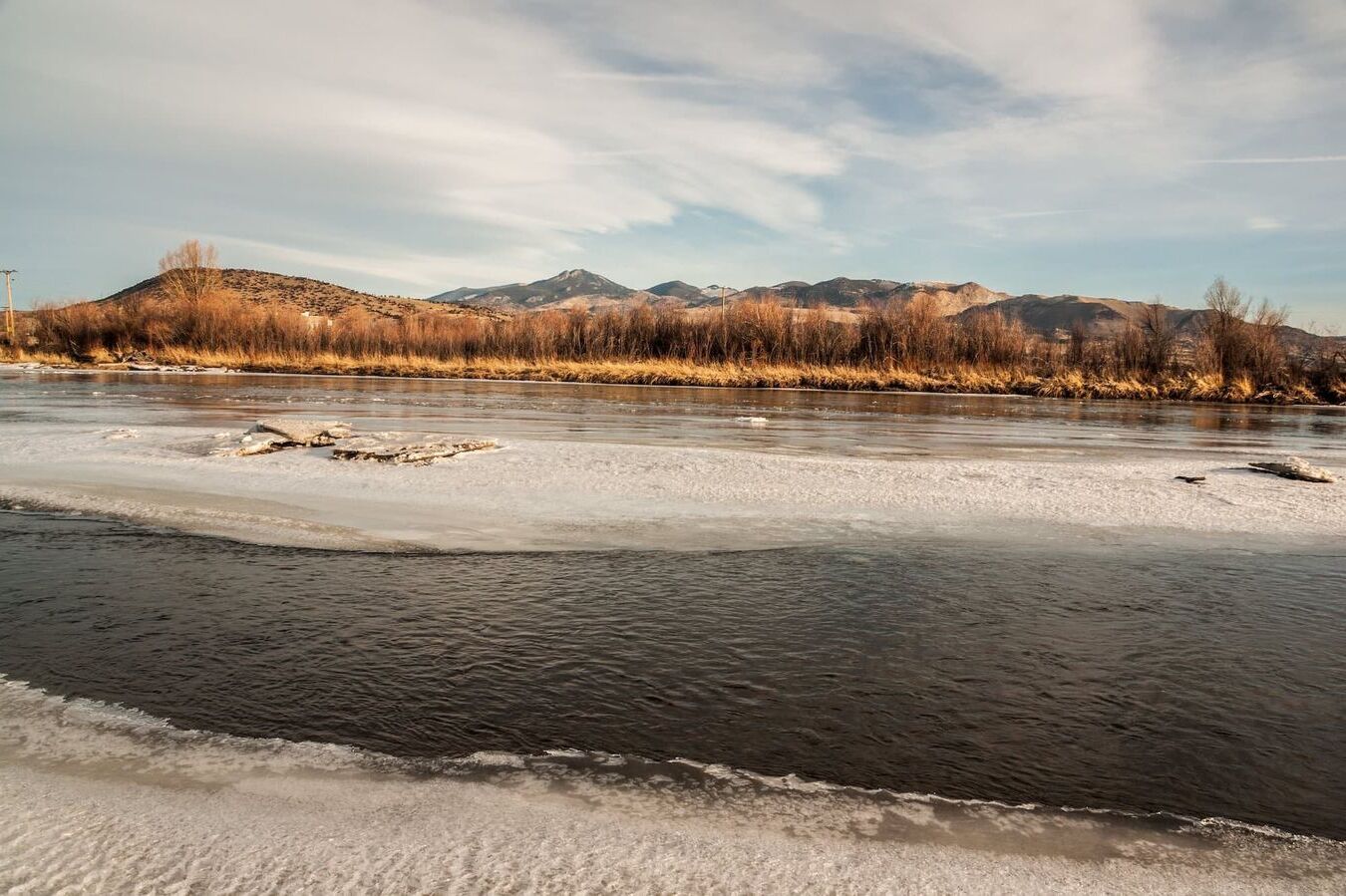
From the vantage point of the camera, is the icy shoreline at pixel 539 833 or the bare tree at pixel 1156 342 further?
the bare tree at pixel 1156 342

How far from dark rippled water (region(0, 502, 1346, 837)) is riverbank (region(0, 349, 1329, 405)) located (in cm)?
3072

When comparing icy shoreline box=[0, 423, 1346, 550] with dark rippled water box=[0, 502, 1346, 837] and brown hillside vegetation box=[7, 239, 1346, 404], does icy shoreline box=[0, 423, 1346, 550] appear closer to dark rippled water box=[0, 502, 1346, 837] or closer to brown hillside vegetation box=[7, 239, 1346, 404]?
dark rippled water box=[0, 502, 1346, 837]

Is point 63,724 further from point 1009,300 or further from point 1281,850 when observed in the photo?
point 1009,300

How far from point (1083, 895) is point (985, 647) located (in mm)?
2168

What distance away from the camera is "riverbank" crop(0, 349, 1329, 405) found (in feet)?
111

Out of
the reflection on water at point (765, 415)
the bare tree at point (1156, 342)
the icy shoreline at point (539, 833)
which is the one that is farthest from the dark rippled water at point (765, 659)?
the bare tree at point (1156, 342)

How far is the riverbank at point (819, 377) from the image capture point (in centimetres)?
3384

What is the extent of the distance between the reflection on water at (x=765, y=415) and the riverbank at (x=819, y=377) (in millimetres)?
3945

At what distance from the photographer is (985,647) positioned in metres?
4.66

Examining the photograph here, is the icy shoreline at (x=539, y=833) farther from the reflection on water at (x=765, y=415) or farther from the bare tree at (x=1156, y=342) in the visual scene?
the bare tree at (x=1156, y=342)

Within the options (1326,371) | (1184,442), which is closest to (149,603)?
(1184,442)

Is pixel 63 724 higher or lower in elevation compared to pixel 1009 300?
lower

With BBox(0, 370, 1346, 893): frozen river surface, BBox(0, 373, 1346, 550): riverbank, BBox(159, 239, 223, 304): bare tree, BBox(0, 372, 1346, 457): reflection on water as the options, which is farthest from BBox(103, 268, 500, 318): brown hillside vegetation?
BBox(0, 370, 1346, 893): frozen river surface

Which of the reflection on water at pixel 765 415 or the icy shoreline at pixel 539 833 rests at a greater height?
the reflection on water at pixel 765 415
